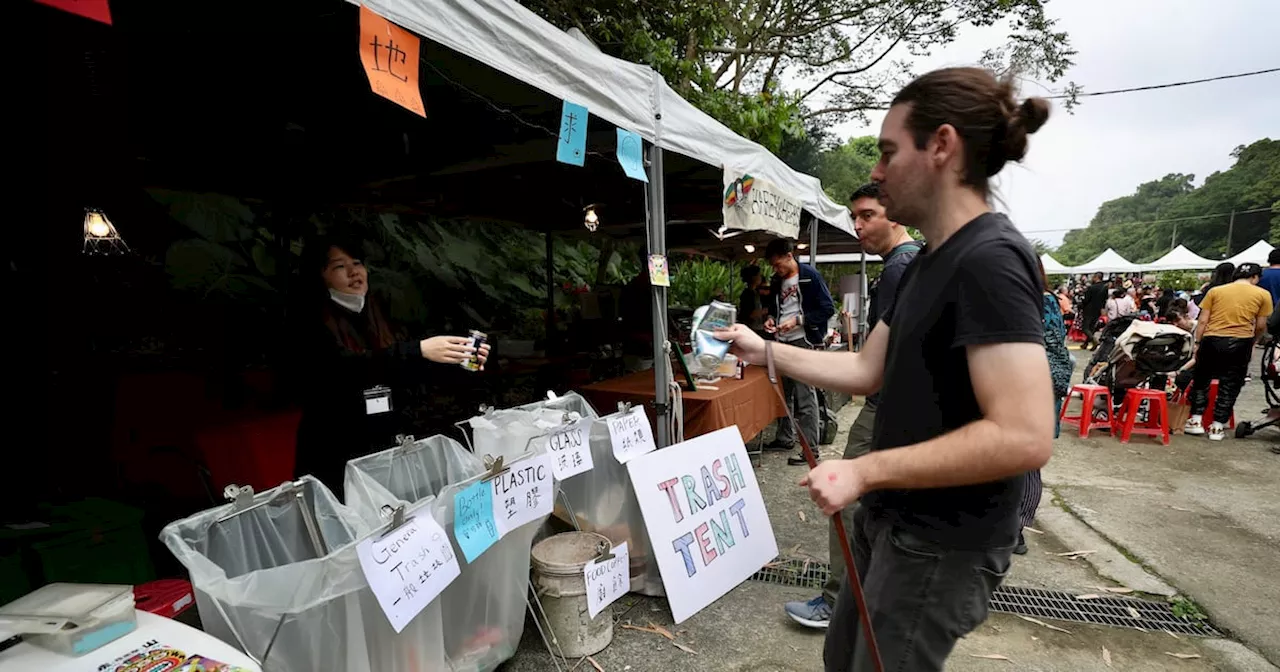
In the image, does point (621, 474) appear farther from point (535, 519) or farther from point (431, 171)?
point (431, 171)

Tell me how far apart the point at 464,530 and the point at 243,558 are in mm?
618

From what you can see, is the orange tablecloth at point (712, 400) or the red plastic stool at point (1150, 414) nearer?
the orange tablecloth at point (712, 400)

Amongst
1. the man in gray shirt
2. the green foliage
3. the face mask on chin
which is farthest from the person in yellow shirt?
the green foliage

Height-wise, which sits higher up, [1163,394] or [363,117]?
[363,117]

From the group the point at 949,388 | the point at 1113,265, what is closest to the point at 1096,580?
the point at 949,388

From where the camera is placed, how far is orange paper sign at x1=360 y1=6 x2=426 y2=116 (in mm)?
1684

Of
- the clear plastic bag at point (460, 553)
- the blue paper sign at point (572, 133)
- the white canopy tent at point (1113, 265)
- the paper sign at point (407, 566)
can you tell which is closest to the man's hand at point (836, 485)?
the paper sign at point (407, 566)

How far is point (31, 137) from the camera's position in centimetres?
333

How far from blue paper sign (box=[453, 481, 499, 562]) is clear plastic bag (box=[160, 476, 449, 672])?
0.21m

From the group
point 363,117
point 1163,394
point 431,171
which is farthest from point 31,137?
point 1163,394

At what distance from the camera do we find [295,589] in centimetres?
145

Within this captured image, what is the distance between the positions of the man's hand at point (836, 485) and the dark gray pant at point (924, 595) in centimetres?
23

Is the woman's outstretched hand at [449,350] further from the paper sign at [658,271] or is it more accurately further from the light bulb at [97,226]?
the light bulb at [97,226]

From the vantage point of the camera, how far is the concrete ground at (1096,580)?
2.53 metres
